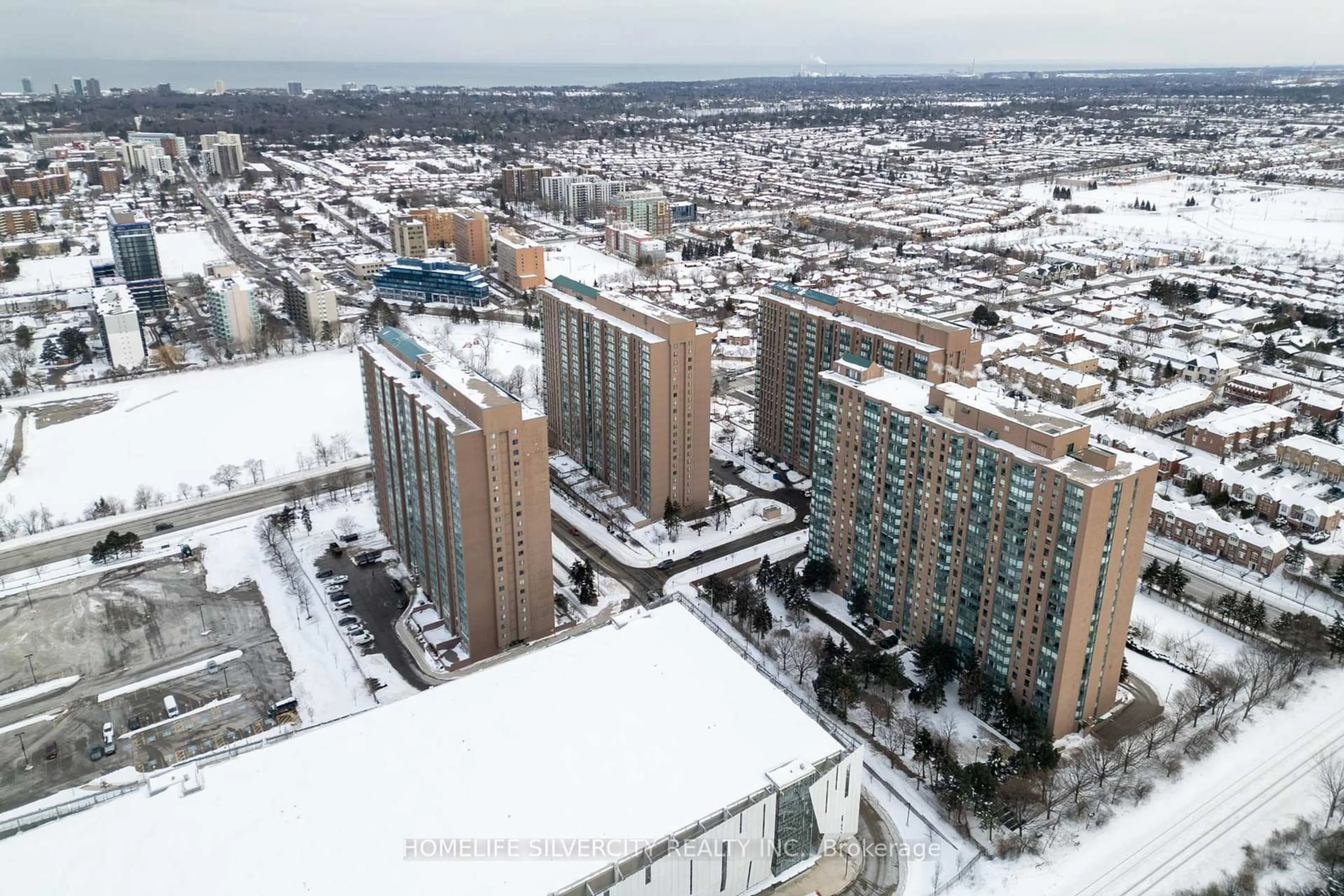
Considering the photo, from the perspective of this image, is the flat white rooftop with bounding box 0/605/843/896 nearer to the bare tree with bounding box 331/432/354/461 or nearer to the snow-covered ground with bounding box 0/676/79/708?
the snow-covered ground with bounding box 0/676/79/708

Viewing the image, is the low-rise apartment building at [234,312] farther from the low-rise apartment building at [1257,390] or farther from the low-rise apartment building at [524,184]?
the low-rise apartment building at [1257,390]

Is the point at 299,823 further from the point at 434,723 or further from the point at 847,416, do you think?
the point at 847,416

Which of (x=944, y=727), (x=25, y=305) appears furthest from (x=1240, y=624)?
(x=25, y=305)

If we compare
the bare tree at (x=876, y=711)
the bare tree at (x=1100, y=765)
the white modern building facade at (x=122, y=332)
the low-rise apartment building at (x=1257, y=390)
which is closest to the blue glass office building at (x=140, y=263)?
the white modern building facade at (x=122, y=332)

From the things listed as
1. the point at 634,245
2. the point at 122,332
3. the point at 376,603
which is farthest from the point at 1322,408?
the point at 122,332

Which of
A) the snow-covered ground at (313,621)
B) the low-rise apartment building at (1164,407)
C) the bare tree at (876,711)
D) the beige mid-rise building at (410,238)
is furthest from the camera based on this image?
the beige mid-rise building at (410,238)

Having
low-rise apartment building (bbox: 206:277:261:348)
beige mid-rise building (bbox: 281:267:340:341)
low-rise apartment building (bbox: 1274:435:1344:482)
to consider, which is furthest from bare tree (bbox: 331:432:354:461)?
low-rise apartment building (bbox: 1274:435:1344:482)

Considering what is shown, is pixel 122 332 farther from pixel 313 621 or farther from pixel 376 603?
pixel 376 603

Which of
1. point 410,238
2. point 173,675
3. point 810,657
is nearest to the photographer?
point 173,675
